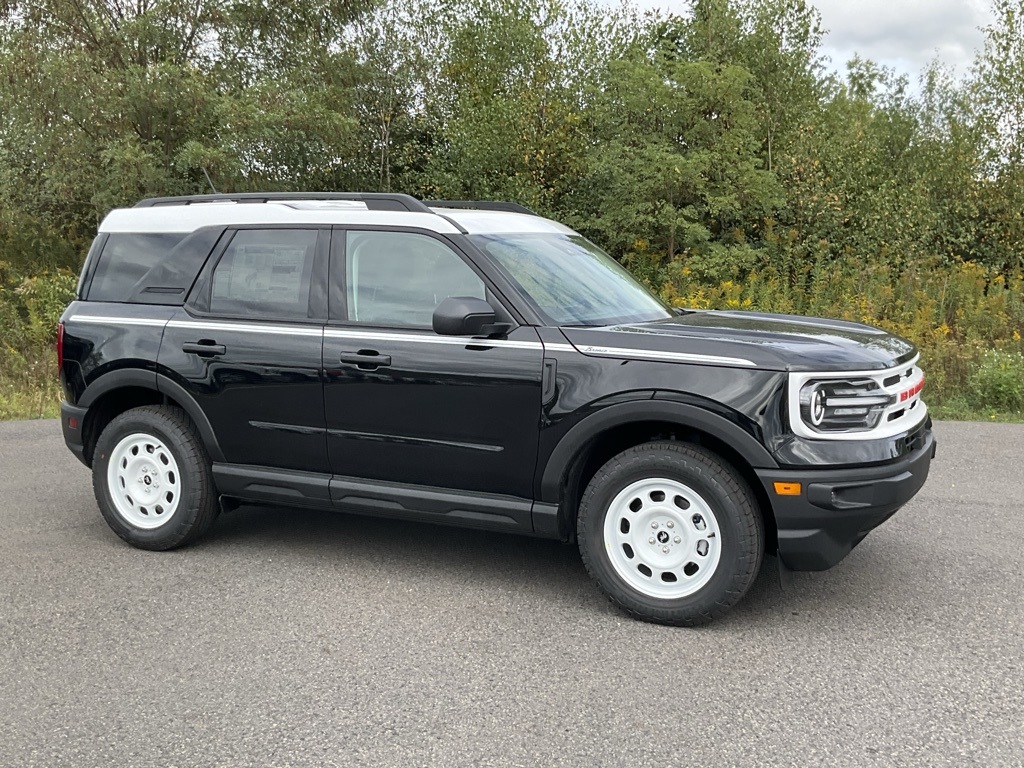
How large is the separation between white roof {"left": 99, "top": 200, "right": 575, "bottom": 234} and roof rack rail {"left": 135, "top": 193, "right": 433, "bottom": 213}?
3 cm

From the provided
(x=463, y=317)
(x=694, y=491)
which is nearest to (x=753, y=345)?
(x=694, y=491)

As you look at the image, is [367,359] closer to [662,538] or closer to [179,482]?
[179,482]

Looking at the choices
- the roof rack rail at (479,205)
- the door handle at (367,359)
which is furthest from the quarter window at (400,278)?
the roof rack rail at (479,205)

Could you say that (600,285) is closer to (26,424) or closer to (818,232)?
(26,424)

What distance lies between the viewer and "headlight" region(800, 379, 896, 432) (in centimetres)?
411

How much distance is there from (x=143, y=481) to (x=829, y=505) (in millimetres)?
3711

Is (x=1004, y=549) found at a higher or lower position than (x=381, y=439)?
lower

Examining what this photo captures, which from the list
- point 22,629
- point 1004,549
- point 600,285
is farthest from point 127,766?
point 1004,549

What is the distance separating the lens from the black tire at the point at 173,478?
213 inches

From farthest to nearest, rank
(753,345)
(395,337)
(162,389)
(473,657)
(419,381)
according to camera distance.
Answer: (162,389), (395,337), (419,381), (753,345), (473,657)

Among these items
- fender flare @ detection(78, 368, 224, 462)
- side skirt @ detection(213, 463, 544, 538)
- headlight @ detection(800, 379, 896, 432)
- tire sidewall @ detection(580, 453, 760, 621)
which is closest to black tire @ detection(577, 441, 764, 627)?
tire sidewall @ detection(580, 453, 760, 621)

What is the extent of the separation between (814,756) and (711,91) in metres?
15.0

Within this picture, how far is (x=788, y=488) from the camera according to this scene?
4109mm

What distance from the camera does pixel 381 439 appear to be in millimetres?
4898
